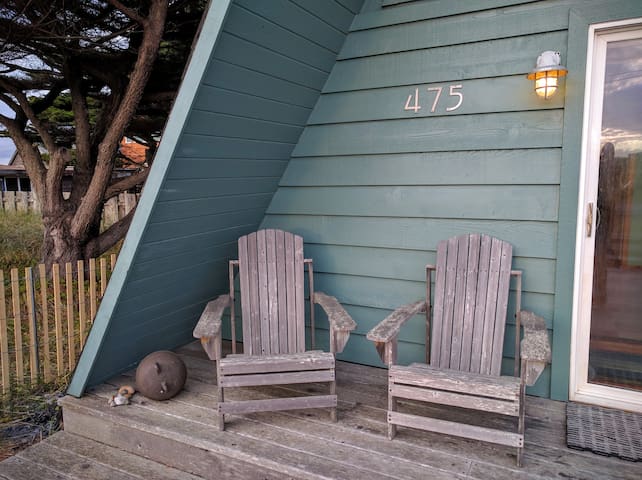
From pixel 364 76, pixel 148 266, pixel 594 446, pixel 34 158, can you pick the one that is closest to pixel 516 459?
pixel 594 446

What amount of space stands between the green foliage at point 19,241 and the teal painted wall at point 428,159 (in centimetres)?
435

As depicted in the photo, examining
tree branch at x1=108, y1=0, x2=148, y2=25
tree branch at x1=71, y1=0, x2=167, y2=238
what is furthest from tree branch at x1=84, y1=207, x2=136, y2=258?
tree branch at x1=108, y1=0, x2=148, y2=25

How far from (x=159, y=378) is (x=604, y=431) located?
7.05 ft

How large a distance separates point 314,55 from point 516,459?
2.18m

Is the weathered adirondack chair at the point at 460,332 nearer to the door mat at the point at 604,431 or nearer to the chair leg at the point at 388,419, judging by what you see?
the chair leg at the point at 388,419

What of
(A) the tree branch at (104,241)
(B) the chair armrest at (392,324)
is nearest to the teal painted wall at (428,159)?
(B) the chair armrest at (392,324)

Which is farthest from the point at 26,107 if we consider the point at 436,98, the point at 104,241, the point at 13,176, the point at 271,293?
the point at 13,176

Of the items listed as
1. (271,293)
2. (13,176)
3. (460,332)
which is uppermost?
(13,176)

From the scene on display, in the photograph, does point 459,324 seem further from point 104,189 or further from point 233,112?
point 104,189

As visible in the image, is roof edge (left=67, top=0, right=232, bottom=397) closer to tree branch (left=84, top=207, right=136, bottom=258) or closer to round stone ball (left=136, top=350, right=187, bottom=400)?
round stone ball (left=136, top=350, right=187, bottom=400)

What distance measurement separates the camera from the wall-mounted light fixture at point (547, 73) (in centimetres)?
216

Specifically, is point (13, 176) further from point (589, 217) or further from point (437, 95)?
point (589, 217)

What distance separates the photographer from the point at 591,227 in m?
2.29

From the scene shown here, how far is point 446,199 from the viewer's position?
8.55 ft
